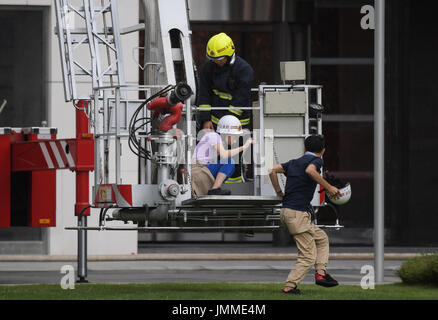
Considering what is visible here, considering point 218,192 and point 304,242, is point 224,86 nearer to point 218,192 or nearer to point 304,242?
point 218,192

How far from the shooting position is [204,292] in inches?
632

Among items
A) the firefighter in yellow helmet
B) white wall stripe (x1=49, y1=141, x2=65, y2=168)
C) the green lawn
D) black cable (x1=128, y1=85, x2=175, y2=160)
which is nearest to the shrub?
the green lawn

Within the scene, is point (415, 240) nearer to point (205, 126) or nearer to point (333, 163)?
point (333, 163)

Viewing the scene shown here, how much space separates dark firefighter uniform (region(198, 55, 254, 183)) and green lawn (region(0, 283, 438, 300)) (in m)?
1.49

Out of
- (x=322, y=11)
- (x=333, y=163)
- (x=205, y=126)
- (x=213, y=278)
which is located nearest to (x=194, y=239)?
(x=333, y=163)

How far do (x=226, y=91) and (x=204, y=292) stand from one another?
102 inches

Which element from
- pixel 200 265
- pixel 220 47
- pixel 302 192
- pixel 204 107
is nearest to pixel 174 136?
pixel 204 107

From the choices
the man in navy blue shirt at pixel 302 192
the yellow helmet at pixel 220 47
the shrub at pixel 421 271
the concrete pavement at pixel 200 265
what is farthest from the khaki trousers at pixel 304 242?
the concrete pavement at pixel 200 265

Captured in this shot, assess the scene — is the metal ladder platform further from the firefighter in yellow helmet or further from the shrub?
the shrub

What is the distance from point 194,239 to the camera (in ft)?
87.5
